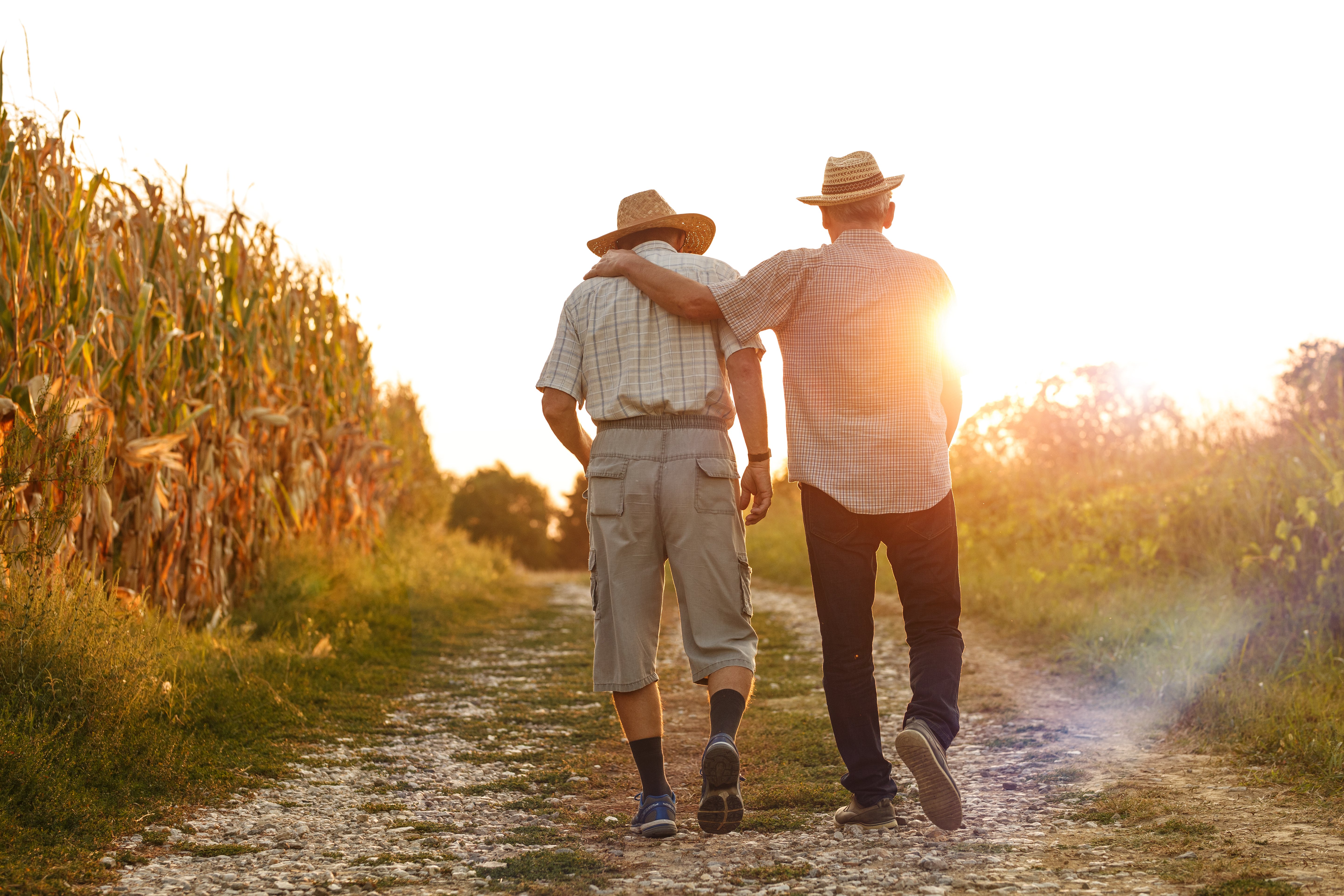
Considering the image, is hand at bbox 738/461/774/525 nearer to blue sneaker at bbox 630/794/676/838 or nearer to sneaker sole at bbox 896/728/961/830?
sneaker sole at bbox 896/728/961/830

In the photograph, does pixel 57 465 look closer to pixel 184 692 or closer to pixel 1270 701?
pixel 184 692

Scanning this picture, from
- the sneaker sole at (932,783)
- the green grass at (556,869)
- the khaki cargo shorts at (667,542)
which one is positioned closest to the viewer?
the green grass at (556,869)

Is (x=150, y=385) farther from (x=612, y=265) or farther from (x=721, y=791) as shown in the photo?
(x=721, y=791)

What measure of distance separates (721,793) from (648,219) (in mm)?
1824

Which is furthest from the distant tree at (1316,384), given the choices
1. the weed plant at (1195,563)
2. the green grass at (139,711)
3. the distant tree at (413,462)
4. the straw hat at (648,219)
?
the distant tree at (413,462)

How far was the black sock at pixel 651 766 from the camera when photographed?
3.09m

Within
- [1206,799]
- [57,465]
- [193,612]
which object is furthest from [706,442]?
[193,612]

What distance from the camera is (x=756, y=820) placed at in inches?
124

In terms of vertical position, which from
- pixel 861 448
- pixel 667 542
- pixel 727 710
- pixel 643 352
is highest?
pixel 643 352

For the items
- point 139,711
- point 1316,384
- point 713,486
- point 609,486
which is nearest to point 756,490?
point 713,486

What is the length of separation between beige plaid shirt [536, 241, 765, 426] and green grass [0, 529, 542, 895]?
1787 mm

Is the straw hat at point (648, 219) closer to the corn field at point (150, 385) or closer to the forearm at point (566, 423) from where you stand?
the forearm at point (566, 423)

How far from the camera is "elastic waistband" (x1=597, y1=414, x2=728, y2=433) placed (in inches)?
124

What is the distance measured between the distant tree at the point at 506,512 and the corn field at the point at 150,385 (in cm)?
2165
